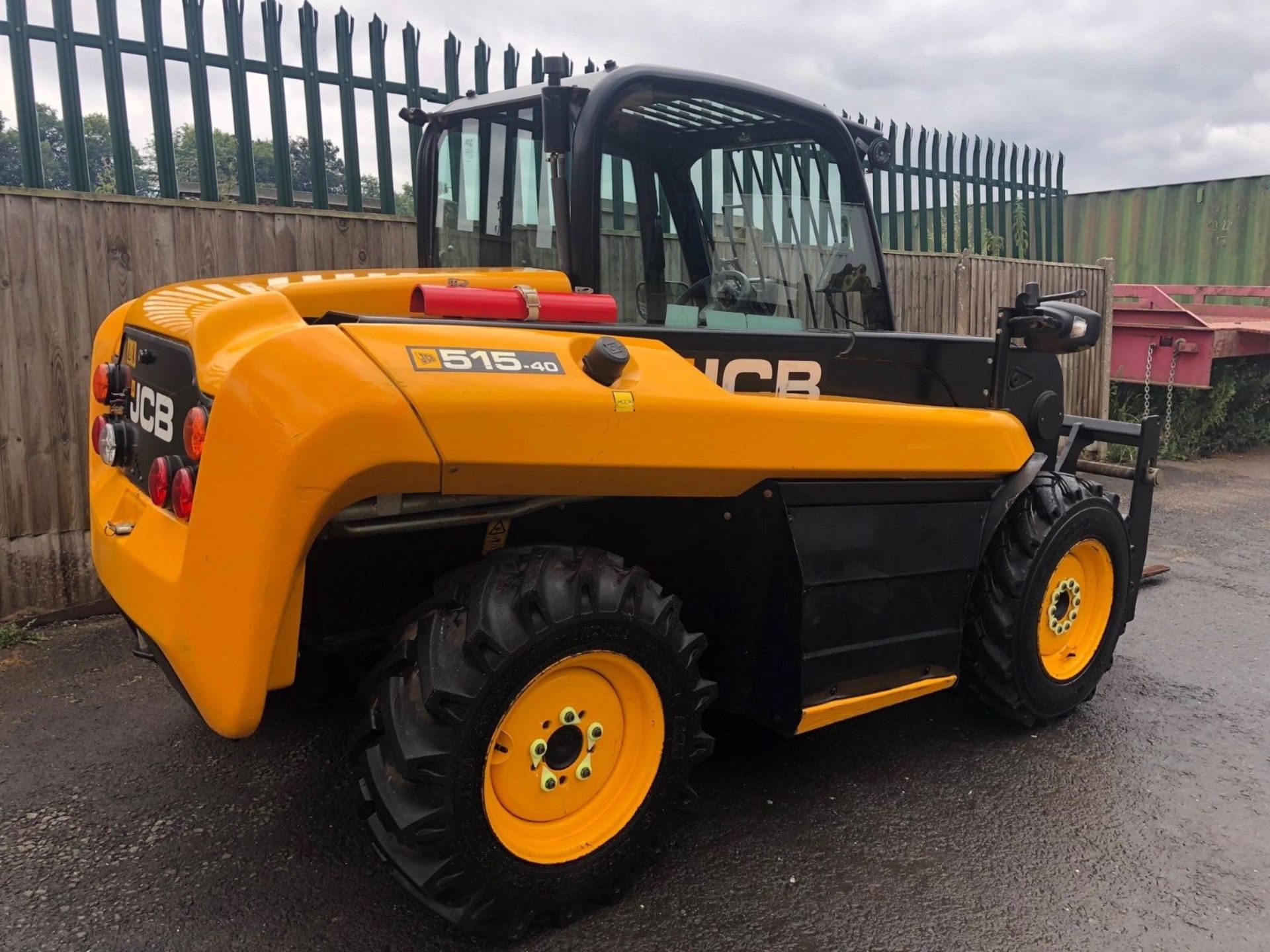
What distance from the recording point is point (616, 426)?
2164mm

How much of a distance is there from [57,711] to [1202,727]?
13.6 feet

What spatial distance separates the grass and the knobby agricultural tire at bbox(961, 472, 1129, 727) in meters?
3.84

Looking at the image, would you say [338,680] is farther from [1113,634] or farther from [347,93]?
[347,93]

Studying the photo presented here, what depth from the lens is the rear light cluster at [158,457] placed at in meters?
2.23

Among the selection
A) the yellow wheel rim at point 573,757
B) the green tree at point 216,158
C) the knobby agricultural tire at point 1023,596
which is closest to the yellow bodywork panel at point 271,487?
the yellow wheel rim at point 573,757

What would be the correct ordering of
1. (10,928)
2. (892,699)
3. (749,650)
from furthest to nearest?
1. (892,699)
2. (749,650)
3. (10,928)

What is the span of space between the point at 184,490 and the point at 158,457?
0.31 metres

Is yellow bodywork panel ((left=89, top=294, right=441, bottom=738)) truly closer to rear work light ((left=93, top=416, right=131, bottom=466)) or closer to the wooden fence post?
rear work light ((left=93, top=416, right=131, bottom=466))

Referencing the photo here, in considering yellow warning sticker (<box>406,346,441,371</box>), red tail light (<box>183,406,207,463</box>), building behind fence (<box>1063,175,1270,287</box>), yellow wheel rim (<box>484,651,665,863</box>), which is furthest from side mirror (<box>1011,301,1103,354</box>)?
building behind fence (<box>1063,175,1270,287</box>)

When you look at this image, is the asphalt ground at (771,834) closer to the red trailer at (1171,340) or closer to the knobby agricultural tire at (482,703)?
the knobby agricultural tire at (482,703)

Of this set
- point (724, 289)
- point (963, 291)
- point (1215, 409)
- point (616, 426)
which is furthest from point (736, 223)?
point (1215, 409)

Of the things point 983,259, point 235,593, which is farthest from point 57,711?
point 983,259

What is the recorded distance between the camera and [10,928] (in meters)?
2.32

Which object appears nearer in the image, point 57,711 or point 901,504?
point 901,504
